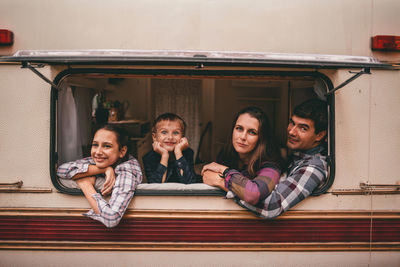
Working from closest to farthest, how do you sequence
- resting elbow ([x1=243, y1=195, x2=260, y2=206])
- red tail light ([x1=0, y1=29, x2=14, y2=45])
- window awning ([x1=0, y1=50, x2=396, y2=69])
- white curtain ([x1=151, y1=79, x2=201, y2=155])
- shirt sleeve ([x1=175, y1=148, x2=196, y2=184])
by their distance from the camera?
window awning ([x1=0, y1=50, x2=396, y2=69])
resting elbow ([x1=243, y1=195, x2=260, y2=206])
red tail light ([x1=0, y1=29, x2=14, y2=45])
shirt sleeve ([x1=175, y1=148, x2=196, y2=184])
white curtain ([x1=151, y1=79, x2=201, y2=155])

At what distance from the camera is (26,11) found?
1961mm

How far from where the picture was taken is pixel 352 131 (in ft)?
6.66

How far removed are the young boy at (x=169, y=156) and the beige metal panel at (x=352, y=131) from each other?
1.23 metres

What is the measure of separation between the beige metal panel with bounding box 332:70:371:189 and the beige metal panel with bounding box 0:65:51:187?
7.58ft

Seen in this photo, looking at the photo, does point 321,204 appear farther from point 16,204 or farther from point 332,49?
point 16,204

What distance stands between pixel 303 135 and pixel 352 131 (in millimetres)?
367

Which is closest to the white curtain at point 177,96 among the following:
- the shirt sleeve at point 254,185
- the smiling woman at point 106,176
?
the smiling woman at point 106,176

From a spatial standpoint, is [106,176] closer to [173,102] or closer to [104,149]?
[104,149]

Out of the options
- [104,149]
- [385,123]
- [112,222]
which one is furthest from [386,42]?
[112,222]

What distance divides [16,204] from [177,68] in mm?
1682

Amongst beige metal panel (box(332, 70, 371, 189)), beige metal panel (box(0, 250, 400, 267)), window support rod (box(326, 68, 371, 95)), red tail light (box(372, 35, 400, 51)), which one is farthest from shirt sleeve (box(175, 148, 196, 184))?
red tail light (box(372, 35, 400, 51))

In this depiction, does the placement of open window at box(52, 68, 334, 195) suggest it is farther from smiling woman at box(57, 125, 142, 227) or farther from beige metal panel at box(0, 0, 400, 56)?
beige metal panel at box(0, 0, 400, 56)

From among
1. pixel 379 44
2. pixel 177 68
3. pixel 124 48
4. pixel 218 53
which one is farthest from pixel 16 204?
pixel 379 44

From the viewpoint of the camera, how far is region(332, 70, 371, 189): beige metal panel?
2.02 metres
